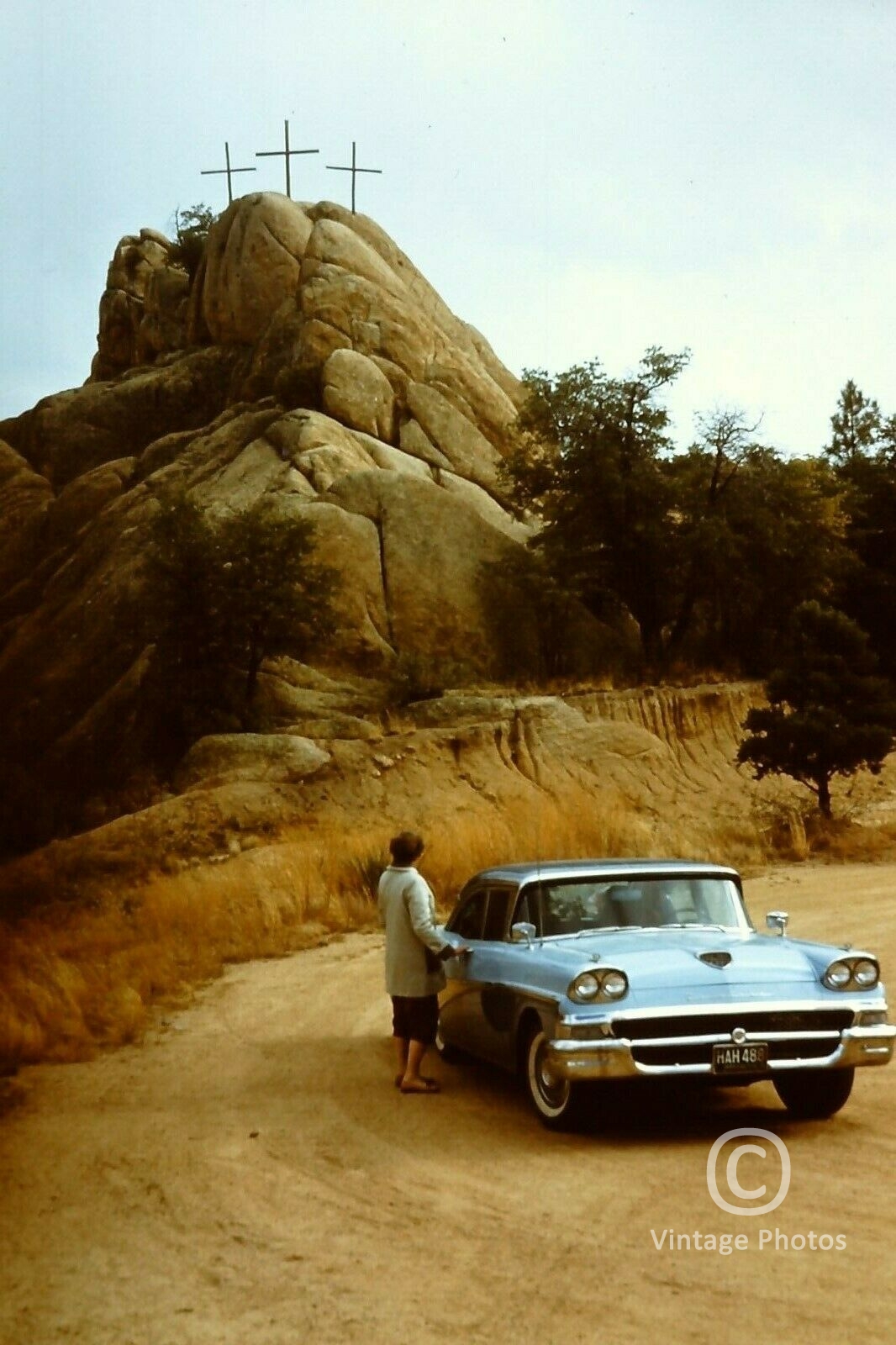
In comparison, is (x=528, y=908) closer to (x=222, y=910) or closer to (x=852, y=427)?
(x=222, y=910)

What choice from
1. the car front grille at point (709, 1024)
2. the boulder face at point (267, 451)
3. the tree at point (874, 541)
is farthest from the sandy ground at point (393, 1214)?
the tree at point (874, 541)

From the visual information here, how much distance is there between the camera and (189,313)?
5897 cm

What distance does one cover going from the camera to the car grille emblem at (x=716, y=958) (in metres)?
8.42

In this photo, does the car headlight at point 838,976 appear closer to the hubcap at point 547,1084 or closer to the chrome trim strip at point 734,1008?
the chrome trim strip at point 734,1008

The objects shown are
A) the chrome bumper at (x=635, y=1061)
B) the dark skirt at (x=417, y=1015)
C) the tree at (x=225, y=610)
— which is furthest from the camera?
the tree at (x=225, y=610)

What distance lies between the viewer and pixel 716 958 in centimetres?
847

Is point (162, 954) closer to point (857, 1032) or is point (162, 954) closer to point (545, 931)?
point (545, 931)

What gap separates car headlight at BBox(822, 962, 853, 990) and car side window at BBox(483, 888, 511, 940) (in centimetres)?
212

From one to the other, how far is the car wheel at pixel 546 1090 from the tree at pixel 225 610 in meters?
24.9

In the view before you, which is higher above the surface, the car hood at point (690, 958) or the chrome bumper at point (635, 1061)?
the car hood at point (690, 958)

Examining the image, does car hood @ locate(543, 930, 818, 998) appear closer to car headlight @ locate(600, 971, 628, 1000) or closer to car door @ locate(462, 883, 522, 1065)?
car headlight @ locate(600, 971, 628, 1000)

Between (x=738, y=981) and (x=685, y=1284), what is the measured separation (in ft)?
8.91

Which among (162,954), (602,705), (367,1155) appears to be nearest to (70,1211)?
(367,1155)

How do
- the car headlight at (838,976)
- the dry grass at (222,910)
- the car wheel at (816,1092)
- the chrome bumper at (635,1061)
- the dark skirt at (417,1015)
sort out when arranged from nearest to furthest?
the chrome bumper at (635,1061)
the car headlight at (838,976)
the car wheel at (816,1092)
the dark skirt at (417,1015)
the dry grass at (222,910)
